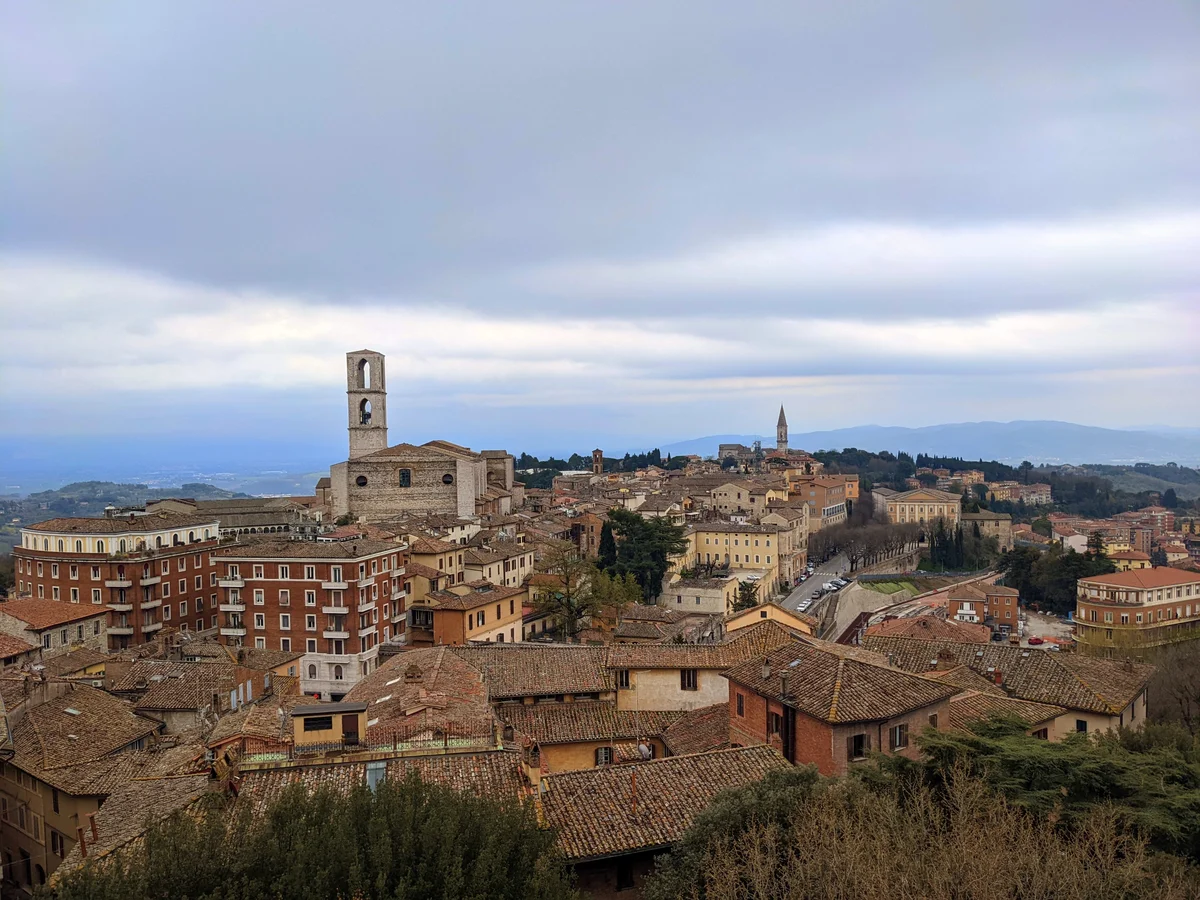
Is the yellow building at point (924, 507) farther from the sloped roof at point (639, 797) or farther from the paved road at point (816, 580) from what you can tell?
the sloped roof at point (639, 797)

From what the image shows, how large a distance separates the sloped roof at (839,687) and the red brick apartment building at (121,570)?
27943mm

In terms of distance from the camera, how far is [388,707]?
1612 centimetres

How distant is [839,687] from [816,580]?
53223 millimetres

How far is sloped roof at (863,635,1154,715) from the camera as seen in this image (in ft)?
62.0

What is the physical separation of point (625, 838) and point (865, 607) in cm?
4638

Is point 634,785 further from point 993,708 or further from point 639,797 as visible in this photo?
point 993,708

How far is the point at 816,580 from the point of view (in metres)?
65.8

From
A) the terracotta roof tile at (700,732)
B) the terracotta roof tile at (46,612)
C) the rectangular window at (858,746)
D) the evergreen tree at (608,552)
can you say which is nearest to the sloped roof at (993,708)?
the rectangular window at (858,746)

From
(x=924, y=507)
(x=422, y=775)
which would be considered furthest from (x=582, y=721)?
(x=924, y=507)

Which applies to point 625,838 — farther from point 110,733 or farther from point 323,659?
point 323,659

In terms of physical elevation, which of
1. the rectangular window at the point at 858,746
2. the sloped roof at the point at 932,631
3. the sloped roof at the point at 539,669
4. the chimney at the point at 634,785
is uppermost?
the rectangular window at the point at 858,746

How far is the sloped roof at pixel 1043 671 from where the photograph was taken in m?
18.9

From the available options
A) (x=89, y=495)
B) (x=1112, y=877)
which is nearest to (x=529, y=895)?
(x=1112, y=877)

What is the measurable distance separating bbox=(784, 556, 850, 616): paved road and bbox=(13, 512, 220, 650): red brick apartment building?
30422 mm
